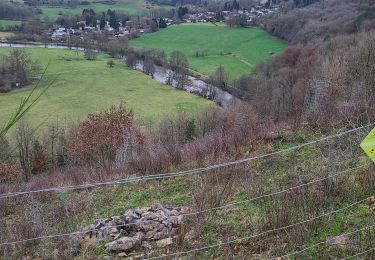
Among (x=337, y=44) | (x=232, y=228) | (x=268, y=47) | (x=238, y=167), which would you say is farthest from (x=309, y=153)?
(x=268, y=47)

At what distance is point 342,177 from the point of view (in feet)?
16.6

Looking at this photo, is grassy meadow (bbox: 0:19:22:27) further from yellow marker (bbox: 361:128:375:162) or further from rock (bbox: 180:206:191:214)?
yellow marker (bbox: 361:128:375:162)

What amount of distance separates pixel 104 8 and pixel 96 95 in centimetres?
6070

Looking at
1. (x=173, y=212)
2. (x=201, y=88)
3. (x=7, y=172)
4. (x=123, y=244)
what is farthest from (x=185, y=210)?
(x=201, y=88)

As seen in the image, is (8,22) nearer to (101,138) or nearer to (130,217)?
(101,138)

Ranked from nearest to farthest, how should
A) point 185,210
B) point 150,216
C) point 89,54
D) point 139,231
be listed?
point 139,231, point 150,216, point 185,210, point 89,54

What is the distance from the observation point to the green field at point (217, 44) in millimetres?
63656

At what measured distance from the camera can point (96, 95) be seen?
187 ft

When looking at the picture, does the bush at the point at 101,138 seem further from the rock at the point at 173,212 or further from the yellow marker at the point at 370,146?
the yellow marker at the point at 370,146

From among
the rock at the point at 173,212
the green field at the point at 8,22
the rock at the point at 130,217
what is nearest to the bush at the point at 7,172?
the rock at the point at 130,217

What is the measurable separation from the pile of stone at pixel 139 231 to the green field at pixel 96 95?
127ft

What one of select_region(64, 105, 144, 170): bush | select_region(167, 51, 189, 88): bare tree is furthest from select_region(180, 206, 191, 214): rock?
select_region(167, 51, 189, 88): bare tree

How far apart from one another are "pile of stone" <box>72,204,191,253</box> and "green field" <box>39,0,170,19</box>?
97.7m

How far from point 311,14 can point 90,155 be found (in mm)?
52446
